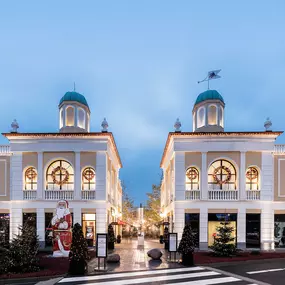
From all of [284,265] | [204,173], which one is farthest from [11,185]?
[284,265]

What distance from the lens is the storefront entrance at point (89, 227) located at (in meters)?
26.2

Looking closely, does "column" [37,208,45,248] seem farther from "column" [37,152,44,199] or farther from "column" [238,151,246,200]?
"column" [238,151,246,200]

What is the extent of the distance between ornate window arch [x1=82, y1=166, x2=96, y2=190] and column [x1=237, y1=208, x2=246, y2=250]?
11985 millimetres

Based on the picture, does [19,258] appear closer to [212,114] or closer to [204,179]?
[204,179]

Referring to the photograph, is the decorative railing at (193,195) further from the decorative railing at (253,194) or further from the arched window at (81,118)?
the arched window at (81,118)

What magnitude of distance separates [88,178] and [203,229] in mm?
10167

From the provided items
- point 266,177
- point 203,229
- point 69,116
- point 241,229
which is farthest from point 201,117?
point 69,116

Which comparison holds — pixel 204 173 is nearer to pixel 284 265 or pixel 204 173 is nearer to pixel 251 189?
pixel 251 189

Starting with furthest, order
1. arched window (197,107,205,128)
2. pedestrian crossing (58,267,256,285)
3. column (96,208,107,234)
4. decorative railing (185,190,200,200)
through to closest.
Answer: arched window (197,107,205,128)
column (96,208,107,234)
decorative railing (185,190,200,200)
pedestrian crossing (58,267,256,285)

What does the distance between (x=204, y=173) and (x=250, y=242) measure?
250 inches

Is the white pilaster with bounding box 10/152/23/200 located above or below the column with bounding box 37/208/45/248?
above

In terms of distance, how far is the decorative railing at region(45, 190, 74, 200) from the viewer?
26.3 m

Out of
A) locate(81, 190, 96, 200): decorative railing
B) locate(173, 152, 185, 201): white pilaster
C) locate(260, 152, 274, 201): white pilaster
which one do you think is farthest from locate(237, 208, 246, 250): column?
locate(81, 190, 96, 200): decorative railing

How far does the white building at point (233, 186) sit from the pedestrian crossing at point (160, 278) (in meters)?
9.14
